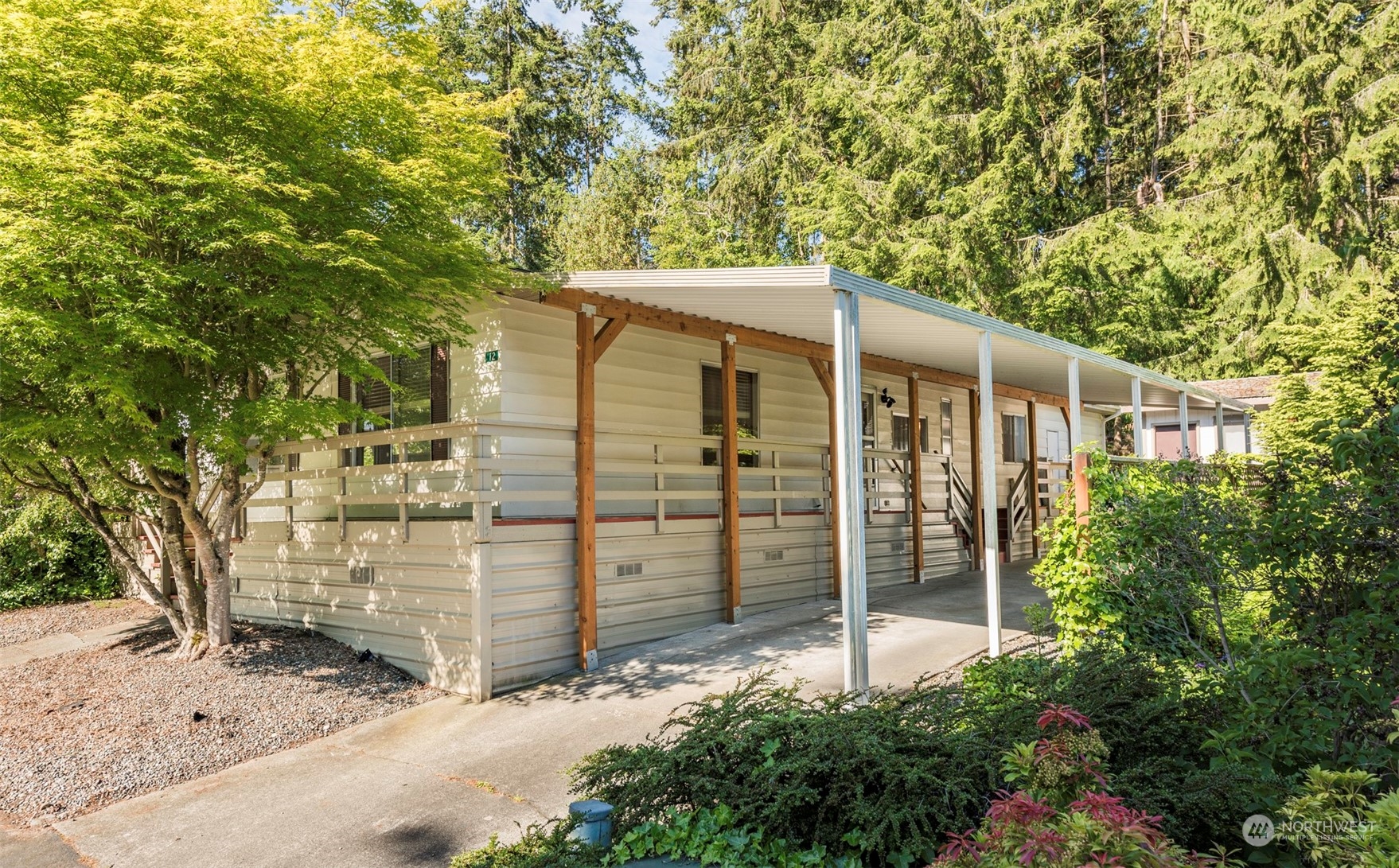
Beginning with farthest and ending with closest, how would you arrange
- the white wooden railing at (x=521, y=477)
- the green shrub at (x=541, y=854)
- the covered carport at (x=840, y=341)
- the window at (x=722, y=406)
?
the window at (x=722, y=406)
the white wooden railing at (x=521, y=477)
the covered carport at (x=840, y=341)
the green shrub at (x=541, y=854)

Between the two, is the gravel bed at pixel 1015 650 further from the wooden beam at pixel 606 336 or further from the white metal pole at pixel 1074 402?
the wooden beam at pixel 606 336

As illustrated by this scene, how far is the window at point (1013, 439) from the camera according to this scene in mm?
15883

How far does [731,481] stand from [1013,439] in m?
9.38

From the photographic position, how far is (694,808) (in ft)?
11.6

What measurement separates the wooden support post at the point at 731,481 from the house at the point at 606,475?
3 centimetres

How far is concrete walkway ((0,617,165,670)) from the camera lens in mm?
8727

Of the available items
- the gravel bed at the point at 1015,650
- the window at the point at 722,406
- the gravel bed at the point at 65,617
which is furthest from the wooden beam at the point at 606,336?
the gravel bed at the point at 65,617

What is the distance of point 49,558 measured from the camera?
12.3 m

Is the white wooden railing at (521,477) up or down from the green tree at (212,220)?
down

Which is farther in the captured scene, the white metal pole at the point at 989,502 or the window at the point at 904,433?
the window at the point at 904,433

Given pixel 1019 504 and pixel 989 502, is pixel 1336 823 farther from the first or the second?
pixel 1019 504

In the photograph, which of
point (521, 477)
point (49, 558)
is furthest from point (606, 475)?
point (49, 558)

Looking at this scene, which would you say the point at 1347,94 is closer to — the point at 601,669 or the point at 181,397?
the point at 601,669

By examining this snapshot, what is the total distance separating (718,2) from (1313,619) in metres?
24.5
